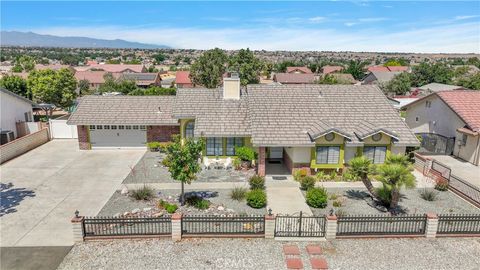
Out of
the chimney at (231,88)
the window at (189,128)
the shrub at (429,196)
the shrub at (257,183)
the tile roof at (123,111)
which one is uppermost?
the chimney at (231,88)

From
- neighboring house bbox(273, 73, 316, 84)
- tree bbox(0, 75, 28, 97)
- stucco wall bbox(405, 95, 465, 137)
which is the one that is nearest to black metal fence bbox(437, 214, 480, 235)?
stucco wall bbox(405, 95, 465, 137)

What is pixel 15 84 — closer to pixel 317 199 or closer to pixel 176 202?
pixel 176 202

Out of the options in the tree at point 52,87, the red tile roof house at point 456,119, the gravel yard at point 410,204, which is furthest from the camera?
the tree at point 52,87

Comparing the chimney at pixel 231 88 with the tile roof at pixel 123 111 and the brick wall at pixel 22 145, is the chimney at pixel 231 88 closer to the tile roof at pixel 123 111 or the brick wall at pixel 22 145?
the tile roof at pixel 123 111

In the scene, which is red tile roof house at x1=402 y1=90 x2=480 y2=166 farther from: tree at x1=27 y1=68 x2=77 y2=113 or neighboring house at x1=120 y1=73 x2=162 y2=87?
neighboring house at x1=120 y1=73 x2=162 y2=87

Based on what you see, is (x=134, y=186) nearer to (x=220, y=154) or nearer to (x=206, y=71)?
(x=220, y=154)

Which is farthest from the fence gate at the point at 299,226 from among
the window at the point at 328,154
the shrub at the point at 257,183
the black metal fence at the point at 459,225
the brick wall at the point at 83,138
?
the brick wall at the point at 83,138

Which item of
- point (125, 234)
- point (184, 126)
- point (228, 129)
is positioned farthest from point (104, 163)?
point (125, 234)
